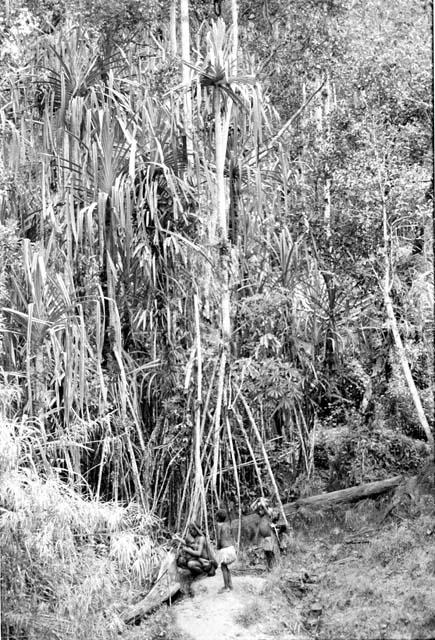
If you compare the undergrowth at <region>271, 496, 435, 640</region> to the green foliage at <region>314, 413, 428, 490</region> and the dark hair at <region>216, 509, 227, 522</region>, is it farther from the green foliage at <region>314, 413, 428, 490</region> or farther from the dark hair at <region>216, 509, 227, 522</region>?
the dark hair at <region>216, 509, 227, 522</region>

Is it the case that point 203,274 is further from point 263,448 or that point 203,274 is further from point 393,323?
point 393,323

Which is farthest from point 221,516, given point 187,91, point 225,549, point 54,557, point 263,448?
point 187,91

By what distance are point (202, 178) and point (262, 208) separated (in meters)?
0.69

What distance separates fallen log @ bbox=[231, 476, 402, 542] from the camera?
9.52 m

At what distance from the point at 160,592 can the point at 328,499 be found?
6.76 feet

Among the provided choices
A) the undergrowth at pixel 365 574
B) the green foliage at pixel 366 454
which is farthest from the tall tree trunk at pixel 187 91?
Result: the undergrowth at pixel 365 574

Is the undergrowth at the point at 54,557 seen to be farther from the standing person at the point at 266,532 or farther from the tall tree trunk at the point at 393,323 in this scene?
the tall tree trunk at the point at 393,323

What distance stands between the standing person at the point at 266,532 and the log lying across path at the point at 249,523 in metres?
0.49

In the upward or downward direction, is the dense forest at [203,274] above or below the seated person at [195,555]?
above

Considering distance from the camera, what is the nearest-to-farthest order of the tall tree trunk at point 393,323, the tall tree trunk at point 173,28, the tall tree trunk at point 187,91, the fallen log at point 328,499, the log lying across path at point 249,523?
the log lying across path at point 249,523 < the fallen log at point 328,499 < the tall tree trunk at point 393,323 < the tall tree trunk at point 187,91 < the tall tree trunk at point 173,28

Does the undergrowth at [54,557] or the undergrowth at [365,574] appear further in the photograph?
the undergrowth at [365,574]

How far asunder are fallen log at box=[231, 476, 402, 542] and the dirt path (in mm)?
804

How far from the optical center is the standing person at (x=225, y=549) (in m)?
8.38

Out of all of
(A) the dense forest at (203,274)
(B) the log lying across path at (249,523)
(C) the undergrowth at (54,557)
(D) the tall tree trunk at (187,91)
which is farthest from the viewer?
(D) the tall tree trunk at (187,91)
